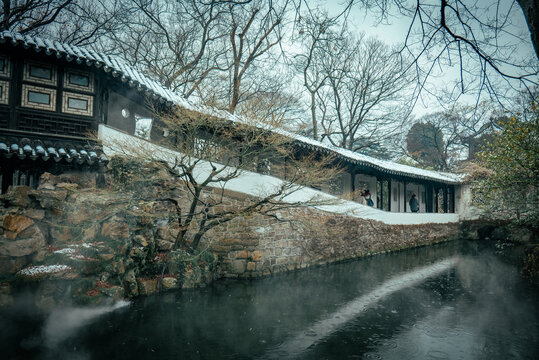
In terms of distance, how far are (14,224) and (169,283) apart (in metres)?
3.42

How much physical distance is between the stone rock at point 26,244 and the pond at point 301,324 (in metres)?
1.26

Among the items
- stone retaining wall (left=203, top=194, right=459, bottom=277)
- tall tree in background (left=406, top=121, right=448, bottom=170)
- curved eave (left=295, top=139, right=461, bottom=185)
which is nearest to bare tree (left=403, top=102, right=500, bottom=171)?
tall tree in background (left=406, top=121, right=448, bottom=170)

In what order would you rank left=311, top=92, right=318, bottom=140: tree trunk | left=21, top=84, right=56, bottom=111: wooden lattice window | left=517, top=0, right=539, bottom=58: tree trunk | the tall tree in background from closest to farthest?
left=517, top=0, right=539, bottom=58: tree trunk → left=21, top=84, right=56, bottom=111: wooden lattice window → left=311, top=92, right=318, bottom=140: tree trunk → the tall tree in background

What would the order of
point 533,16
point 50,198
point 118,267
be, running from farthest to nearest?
point 50,198, point 118,267, point 533,16

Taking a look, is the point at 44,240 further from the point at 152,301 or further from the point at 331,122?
the point at 331,122

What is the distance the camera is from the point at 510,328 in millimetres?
5895

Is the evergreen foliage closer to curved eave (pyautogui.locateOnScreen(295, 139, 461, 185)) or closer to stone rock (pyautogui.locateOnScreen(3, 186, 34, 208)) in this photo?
curved eave (pyautogui.locateOnScreen(295, 139, 461, 185))

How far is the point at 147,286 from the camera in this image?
289 inches

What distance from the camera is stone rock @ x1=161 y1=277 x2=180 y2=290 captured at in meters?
7.67

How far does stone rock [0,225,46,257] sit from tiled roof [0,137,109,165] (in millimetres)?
1535

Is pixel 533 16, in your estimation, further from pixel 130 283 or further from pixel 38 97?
pixel 38 97

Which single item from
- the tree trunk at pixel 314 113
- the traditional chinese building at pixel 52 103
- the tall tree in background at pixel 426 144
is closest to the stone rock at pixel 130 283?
the traditional chinese building at pixel 52 103

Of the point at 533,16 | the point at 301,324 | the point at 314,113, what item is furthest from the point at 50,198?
the point at 314,113

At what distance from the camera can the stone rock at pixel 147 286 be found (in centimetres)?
725
